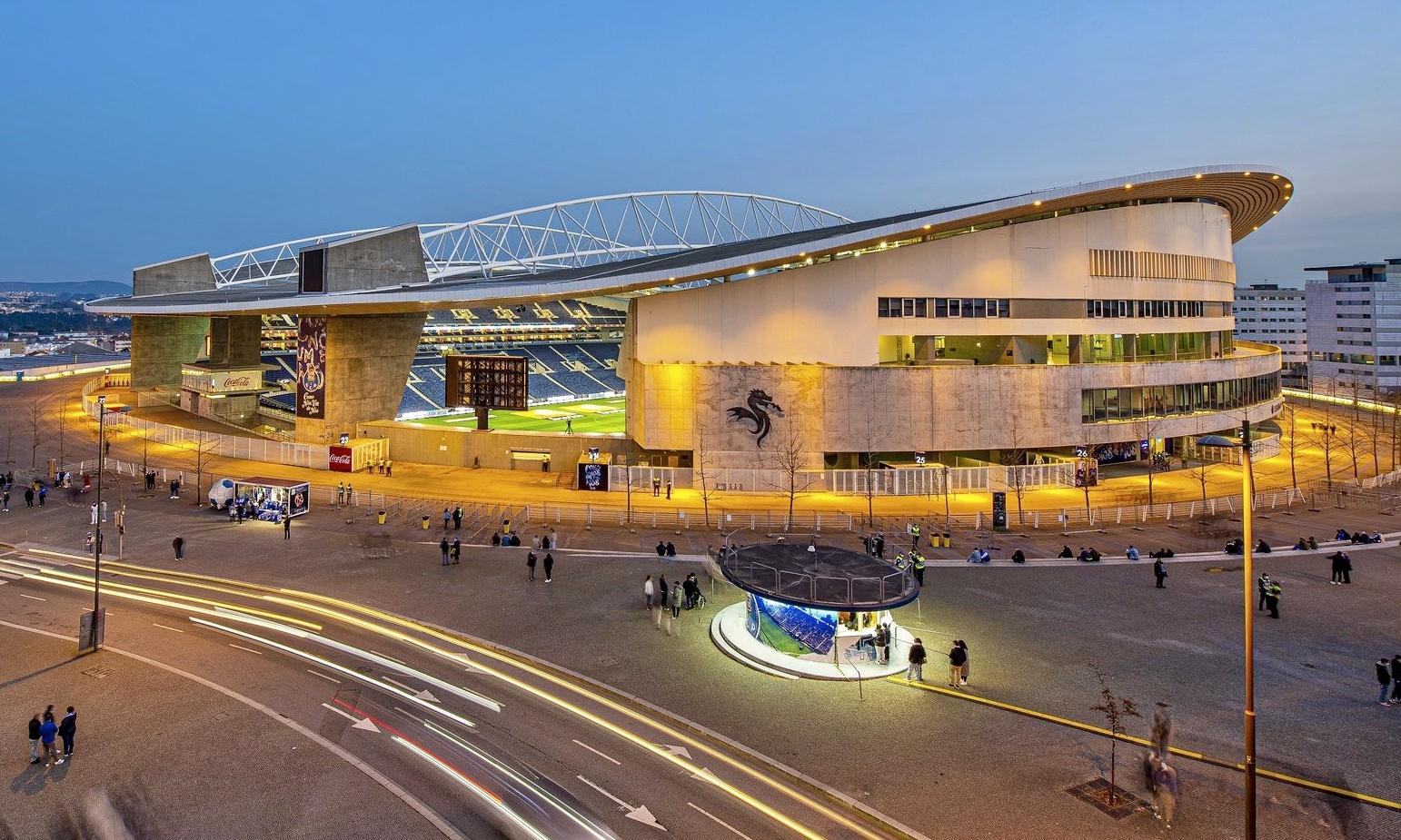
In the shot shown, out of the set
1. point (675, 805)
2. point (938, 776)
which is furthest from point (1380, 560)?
point (675, 805)

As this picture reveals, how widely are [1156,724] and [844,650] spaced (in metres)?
7.80

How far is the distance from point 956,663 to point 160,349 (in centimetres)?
8968

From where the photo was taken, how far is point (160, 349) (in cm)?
7894

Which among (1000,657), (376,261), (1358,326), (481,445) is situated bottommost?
(1000,657)

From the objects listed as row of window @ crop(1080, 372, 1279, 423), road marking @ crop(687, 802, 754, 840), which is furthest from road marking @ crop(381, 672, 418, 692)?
row of window @ crop(1080, 372, 1279, 423)

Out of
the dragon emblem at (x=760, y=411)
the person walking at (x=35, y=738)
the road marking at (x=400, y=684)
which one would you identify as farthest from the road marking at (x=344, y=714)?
the dragon emblem at (x=760, y=411)

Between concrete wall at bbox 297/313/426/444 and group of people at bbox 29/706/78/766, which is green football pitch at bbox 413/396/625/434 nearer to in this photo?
concrete wall at bbox 297/313/426/444

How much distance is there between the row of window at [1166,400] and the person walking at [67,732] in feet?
162

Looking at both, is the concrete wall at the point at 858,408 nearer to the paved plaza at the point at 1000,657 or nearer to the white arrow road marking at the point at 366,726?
the paved plaza at the point at 1000,657

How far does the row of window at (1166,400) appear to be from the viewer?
157ft

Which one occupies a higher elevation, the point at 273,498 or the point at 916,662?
the point at 273,498

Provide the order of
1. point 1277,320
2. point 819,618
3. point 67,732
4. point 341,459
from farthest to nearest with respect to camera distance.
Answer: point 1277,320 < point 341,459 < point 819,618 < point 67,732

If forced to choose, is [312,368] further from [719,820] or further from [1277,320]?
[1277,320]

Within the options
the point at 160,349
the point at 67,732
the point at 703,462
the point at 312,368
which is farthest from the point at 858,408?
the point at 160,349
